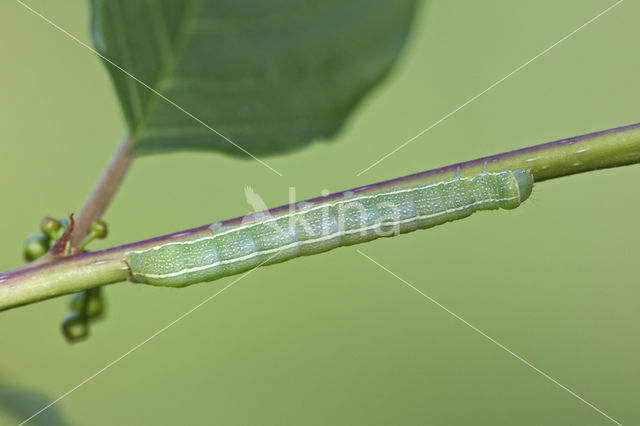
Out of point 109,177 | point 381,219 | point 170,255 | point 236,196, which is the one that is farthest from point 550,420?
point 109,177

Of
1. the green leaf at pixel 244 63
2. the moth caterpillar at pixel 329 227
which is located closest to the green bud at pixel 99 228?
the green leaf at pixel 244 63

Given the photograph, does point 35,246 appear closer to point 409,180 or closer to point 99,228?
point 99,228

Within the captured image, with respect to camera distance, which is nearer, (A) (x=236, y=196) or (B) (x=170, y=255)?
(B) (x=170, y=255)

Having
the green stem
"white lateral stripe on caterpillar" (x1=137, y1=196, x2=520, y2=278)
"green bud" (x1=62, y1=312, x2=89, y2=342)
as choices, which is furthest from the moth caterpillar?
the green stem

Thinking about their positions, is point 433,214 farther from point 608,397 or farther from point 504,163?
point 608,397

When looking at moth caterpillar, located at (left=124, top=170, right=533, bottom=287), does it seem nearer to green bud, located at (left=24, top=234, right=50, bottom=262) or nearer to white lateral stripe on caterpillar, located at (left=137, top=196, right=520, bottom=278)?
white lateral stripe on caterpillar, located at (left=137, top=196, right=520, bottom=278)

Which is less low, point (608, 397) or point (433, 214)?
point (433, 214)

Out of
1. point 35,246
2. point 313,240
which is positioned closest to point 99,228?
point 35,246
